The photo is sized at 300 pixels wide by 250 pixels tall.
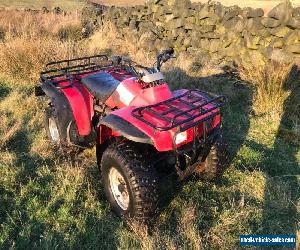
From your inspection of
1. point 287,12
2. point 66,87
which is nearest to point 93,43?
point 287,12

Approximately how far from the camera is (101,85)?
4.00 meters

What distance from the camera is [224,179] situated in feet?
14.3

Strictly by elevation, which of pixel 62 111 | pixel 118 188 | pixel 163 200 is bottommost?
pixel 163 200

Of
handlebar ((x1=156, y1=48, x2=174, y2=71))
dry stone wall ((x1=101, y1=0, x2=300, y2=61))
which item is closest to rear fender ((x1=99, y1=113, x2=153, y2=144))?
handlebar ((x1=156, y1=48, x2=174, y2=71))

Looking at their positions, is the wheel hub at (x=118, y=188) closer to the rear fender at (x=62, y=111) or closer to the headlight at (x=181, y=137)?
the headlight at (x=181, y=137)

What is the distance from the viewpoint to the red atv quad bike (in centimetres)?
319

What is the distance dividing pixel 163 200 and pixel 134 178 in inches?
33.7

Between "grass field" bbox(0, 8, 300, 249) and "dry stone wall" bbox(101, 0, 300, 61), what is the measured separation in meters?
1.66

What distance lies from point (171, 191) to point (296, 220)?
1.28 meters

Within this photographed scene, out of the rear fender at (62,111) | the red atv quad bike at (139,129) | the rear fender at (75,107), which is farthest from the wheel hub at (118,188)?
the rear fender at (62,111)

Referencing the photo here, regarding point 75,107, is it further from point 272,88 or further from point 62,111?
point 272,88

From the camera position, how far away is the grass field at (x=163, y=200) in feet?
11.1

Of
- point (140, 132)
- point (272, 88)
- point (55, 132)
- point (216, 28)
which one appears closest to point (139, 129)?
point (140, 132)

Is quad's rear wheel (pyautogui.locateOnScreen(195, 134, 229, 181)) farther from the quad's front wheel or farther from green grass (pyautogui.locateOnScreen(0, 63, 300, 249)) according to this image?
the quad's front wheel
